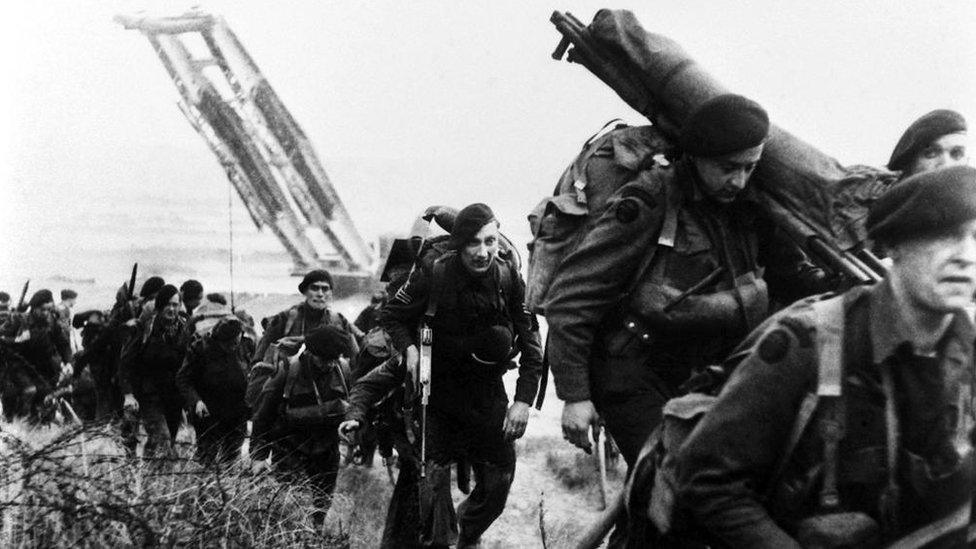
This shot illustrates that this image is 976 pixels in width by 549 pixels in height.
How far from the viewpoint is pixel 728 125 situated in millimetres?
3580

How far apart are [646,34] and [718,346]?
1296mm

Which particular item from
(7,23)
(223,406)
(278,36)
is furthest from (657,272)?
(278,36)

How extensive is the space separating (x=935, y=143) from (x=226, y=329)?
572 centimetres

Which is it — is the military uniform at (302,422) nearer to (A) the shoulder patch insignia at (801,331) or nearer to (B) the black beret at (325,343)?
(B) the black beret at (325,343)

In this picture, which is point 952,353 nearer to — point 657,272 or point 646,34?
point 657,272

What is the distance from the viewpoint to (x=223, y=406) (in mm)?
8070

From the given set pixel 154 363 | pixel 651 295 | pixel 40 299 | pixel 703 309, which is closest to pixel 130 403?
pixel 154 363

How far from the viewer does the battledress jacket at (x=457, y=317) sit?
609 centimetres

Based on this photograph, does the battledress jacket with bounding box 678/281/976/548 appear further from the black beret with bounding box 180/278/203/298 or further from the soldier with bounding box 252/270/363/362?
the black beret with bounding box 180/278/203/298

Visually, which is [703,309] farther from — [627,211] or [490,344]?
[490,344]

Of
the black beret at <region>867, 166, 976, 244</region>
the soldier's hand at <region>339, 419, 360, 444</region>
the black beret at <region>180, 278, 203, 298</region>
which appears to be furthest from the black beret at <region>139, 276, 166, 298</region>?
the black beret at <region>867, 166, 976, 244</region>

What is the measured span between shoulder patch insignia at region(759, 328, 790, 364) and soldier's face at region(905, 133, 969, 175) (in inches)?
70.6

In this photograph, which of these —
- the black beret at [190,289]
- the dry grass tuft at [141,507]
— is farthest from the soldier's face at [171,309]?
the dry grass tuft at [141,507]

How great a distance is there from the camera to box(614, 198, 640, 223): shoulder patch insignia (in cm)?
380
